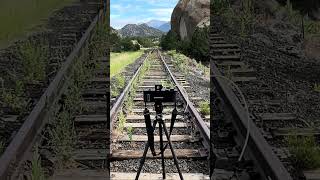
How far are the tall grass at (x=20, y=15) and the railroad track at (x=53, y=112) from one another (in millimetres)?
1138

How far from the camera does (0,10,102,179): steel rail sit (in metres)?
3.54

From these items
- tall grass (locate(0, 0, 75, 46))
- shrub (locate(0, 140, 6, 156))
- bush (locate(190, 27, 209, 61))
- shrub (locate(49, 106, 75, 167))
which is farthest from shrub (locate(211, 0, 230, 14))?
shrub (locate(0, 140, 6, 156))

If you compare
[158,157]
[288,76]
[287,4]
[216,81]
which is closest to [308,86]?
[288,76]

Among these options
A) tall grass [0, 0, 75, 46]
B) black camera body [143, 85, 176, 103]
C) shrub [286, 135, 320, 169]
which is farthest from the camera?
tall grass [0, 0, 75, 46]

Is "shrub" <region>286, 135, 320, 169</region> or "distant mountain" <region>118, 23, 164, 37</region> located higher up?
"distant mountain" <region>118, 23, 164, 37</region>

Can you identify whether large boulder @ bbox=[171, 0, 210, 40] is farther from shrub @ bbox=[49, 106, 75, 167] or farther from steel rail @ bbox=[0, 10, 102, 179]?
shrub @ bbox=[49, 106, 75, 167]

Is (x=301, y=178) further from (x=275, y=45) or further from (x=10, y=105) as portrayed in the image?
(x=275, y=45)

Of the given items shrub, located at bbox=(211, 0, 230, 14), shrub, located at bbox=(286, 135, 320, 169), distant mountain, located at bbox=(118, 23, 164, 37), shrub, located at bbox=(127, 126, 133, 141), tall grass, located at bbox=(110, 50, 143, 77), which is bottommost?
tall grass, located at bbox=(110, 50, 143, 77)

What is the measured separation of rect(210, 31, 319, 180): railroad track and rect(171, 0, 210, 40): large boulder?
1524cm

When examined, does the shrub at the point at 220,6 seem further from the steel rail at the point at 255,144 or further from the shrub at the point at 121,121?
the steel rail at the point at 255,144

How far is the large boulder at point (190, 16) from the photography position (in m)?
23.7

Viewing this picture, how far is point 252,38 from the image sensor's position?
11.4 m

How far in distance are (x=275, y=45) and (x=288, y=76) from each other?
274 centimetres

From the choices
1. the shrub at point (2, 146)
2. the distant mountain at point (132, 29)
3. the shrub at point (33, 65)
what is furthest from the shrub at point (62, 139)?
the shrub at point (33, 65)
